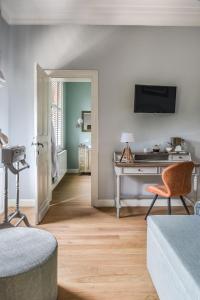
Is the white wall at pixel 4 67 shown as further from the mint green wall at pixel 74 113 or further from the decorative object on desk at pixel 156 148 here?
the mint green wall at pixel 74 113

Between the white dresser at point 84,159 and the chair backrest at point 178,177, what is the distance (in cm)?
444

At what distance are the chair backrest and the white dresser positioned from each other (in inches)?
175

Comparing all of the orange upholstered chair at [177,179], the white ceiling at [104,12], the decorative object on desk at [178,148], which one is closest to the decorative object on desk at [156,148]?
the decorative object on desk at [178,148]

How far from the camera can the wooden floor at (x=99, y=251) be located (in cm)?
207

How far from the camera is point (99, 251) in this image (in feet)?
8.94

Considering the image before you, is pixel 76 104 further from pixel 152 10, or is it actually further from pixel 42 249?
pixel 42 249

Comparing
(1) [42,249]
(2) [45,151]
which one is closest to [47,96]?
(2) [45,151]

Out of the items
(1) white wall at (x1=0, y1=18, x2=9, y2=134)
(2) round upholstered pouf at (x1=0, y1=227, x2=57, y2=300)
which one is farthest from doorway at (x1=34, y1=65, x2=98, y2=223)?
(2) round upholstered pouf at (x1=0, y1=227, x2=57, y2=300)

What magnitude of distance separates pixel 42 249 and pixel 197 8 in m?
3.83

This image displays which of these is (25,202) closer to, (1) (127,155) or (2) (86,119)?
(1) (127,155)

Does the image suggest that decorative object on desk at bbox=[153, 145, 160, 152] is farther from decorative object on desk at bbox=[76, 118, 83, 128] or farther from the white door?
decorative object on desk at bbox=[76, 118, 83, 128]

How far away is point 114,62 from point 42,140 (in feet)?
5.54

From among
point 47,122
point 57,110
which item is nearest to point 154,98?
point 47,122

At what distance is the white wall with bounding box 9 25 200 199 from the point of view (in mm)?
4203
